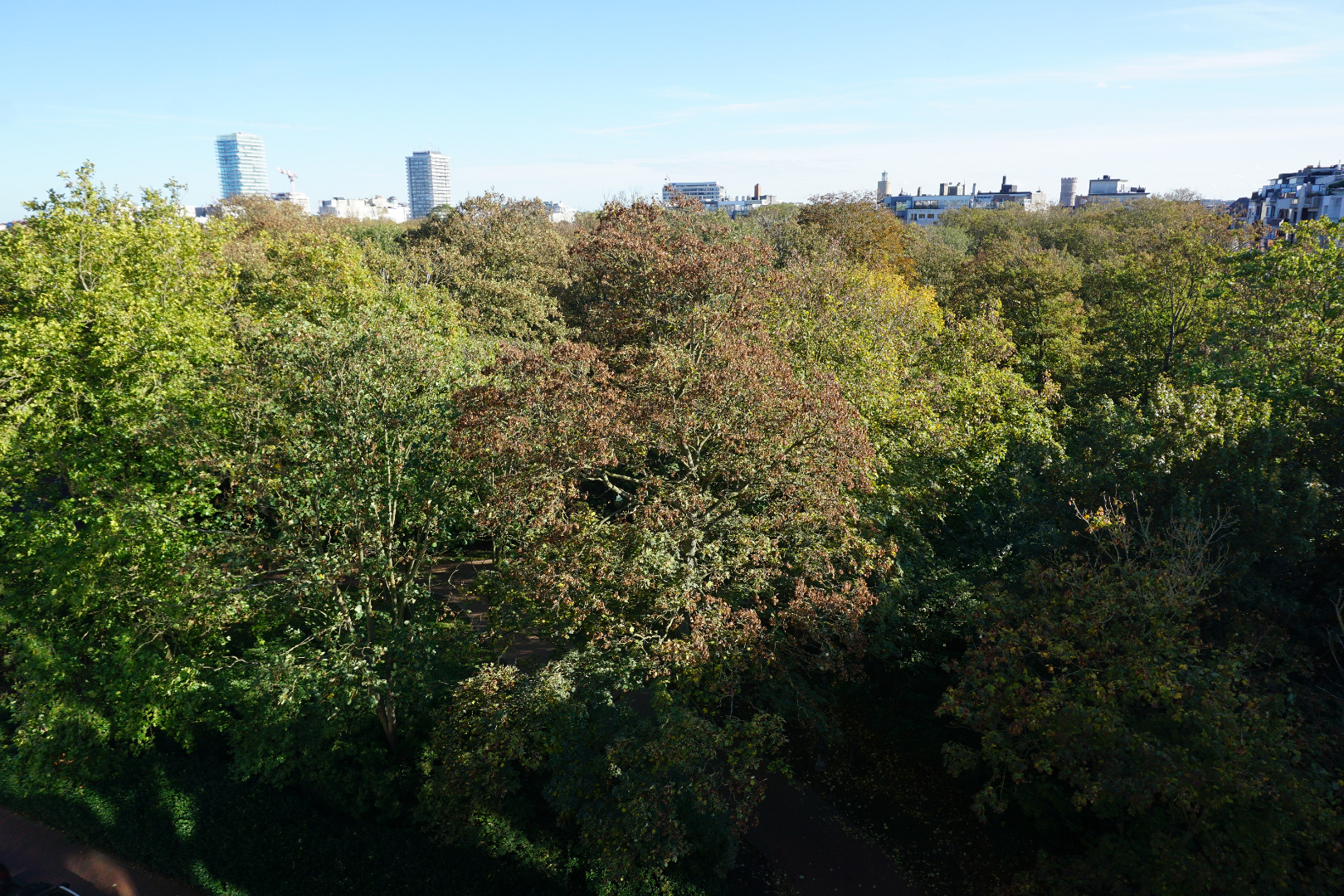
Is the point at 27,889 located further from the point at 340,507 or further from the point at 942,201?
the point at 942,201

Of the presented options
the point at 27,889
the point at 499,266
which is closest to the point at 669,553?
the point at 27,889

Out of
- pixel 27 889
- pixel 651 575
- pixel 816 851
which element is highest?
pixel 651 575

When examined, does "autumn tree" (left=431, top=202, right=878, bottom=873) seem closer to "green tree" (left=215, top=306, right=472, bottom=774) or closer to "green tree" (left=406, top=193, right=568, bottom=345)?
"green tree" (left=215, top=306, right=472, bottom=774)

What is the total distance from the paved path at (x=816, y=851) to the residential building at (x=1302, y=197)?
64726 millimetres

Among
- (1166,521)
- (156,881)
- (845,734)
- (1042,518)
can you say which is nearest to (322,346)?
(156,881)

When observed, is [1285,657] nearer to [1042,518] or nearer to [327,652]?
[1042,518]

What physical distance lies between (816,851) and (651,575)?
6753mm

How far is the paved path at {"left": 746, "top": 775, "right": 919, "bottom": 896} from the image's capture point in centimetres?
1352

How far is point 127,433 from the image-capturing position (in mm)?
14953

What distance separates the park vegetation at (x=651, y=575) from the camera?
36.2 feet

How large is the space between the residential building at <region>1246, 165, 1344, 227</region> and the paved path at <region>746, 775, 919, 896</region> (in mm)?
64726

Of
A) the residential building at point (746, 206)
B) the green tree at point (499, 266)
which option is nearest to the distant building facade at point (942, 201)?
the residential building at point (746, 206)

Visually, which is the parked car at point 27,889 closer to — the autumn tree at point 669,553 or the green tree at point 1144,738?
the autumn tree at point 669,553

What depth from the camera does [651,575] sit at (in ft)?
40.8
